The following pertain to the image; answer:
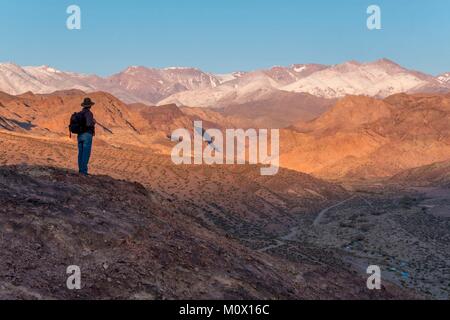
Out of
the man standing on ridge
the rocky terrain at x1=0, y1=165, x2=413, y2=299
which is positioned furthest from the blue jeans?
the rocky terrain at x1=0, y1=165, x2=413, y2=299

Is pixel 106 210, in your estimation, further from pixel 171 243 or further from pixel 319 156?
pixel 319 156

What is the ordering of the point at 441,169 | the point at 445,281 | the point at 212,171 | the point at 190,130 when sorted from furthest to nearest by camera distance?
the point at 190,130 < the point at 441,169 < the point at 212,171 < the point at 445,281

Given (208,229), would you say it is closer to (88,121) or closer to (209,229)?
(209,229)

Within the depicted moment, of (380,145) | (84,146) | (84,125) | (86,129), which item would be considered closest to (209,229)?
(84,146)

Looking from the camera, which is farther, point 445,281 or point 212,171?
point 212,171

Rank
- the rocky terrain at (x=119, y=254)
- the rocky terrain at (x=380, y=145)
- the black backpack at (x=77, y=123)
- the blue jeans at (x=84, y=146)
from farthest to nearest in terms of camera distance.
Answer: the rocky terrain at (x=380, y=145)
the blue jeans at (x=84, y=146)
the black backpack at (x=77, y=123)
the rocky terrain at (x=119, y=254)

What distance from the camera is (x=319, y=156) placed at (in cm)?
9581

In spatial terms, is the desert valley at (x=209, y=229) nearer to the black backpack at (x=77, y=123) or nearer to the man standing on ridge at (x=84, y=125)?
the man standing on ridge at (x=84, y=125)

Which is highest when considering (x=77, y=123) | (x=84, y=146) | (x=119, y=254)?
(x=77, y=123)

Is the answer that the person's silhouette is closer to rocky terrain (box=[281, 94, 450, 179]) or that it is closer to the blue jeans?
the blue jeans

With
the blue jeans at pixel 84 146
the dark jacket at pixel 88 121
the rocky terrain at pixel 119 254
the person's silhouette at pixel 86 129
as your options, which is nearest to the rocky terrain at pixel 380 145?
the rocky terrain at pixel 119 254
